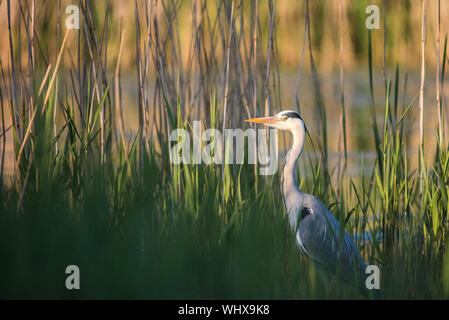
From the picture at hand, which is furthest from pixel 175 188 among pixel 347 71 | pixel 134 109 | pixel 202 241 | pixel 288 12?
pixel 347 71

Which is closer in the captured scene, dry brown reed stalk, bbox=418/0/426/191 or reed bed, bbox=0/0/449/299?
reed bed, bbox=0/0/449/299

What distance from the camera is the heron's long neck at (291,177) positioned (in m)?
2.77

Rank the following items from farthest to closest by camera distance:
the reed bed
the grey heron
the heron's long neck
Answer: the heron's long neck < the grey heron < the reed bed

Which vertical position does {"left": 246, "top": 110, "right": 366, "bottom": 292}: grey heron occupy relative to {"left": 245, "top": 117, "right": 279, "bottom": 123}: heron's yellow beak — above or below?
below

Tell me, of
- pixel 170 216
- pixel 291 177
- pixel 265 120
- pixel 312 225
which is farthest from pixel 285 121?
pixel 170 216

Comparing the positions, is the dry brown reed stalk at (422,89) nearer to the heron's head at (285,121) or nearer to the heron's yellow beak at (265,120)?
the heron's head at (285,121)

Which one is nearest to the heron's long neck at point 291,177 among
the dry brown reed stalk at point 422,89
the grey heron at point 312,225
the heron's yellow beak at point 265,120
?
the grey heron at point 312,225

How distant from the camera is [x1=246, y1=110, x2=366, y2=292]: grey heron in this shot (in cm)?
265

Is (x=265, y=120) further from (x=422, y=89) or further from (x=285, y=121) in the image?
(x=422, y=89)

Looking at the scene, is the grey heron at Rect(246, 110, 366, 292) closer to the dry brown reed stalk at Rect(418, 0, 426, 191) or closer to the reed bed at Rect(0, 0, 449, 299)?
the reed bed at Rect(0, 0, 449, 299)

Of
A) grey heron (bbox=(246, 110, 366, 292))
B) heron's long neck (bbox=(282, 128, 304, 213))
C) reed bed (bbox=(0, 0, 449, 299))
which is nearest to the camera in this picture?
reed bed (bbox=(0, 0, 449, 299))

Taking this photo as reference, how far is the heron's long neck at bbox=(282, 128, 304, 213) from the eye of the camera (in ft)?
9.09

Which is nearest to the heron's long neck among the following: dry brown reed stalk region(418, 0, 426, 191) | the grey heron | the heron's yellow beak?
the grey heron

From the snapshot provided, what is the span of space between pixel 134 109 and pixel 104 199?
5.73 meters
